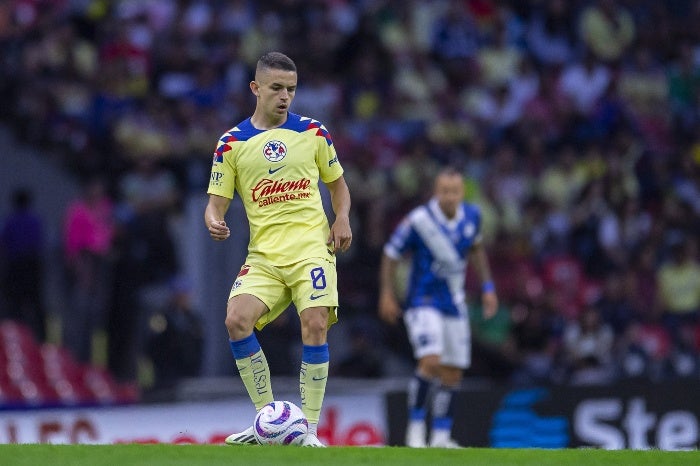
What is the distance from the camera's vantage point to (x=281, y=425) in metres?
8.70

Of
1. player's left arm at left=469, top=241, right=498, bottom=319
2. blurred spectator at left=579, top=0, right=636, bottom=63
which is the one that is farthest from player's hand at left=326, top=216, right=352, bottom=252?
blurred spectator at left=579, top=0, right=636, bottom=63

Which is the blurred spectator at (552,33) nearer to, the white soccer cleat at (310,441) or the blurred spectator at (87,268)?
the blurred spectator at (87,268)

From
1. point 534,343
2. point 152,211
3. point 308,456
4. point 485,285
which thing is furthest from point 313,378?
point 534,343

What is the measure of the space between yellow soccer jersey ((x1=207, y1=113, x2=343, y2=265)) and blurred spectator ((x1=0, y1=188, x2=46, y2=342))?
24.4 ft

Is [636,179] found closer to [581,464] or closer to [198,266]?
[198,266]

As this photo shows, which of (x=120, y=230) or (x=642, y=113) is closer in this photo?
(x=120, y=230)

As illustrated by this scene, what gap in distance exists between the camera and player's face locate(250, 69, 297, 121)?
29.1 feet

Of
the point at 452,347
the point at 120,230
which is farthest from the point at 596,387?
the point at 120,230

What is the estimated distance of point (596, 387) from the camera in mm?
14336

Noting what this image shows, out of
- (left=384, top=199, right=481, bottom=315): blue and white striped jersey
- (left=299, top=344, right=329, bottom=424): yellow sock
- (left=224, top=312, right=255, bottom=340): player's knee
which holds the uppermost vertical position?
(left=384, top=199, right=481, bottom=315): blue and white striped jersey

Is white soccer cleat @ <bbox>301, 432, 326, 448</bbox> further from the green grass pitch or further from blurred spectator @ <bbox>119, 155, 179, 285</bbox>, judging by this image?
blurred spectator @ <bbox>119, 155, 179, 285</bbox>

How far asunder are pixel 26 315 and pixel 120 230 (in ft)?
4.19

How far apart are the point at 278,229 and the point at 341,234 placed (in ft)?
1.28

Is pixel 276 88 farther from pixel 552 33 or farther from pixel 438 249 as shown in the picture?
pixel 552 33
